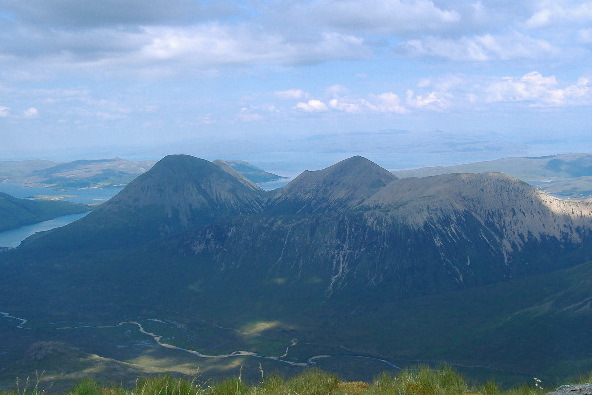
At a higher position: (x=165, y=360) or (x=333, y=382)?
(x=333, y=382)

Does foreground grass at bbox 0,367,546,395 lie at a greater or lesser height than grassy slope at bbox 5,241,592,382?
greater

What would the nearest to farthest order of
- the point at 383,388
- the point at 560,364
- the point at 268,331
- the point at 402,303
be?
1. the point at 383,388
2. the point at 560,364
3. the point at 268,331
4. the point at 402,303

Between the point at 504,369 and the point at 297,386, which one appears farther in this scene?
the point at 504,369

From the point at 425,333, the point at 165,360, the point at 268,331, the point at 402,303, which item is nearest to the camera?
the point at 165,360

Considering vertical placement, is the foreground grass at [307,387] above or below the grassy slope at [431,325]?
above

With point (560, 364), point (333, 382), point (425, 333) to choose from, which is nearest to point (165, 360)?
point (425, 333)

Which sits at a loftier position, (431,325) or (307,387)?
(307,387)

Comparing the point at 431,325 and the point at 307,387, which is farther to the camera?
the point at 431,325

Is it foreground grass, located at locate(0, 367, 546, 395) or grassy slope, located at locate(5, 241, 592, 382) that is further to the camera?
grassy slope, located at locate(5, 241, 592, 382)

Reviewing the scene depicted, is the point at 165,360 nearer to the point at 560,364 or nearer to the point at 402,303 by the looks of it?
the point at 402,303

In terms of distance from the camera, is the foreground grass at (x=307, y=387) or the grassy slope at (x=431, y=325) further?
the grassy slope at (x=431, y=325)

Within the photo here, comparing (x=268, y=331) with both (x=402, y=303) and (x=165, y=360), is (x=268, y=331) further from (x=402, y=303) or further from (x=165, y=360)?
(x=402, y=303)
